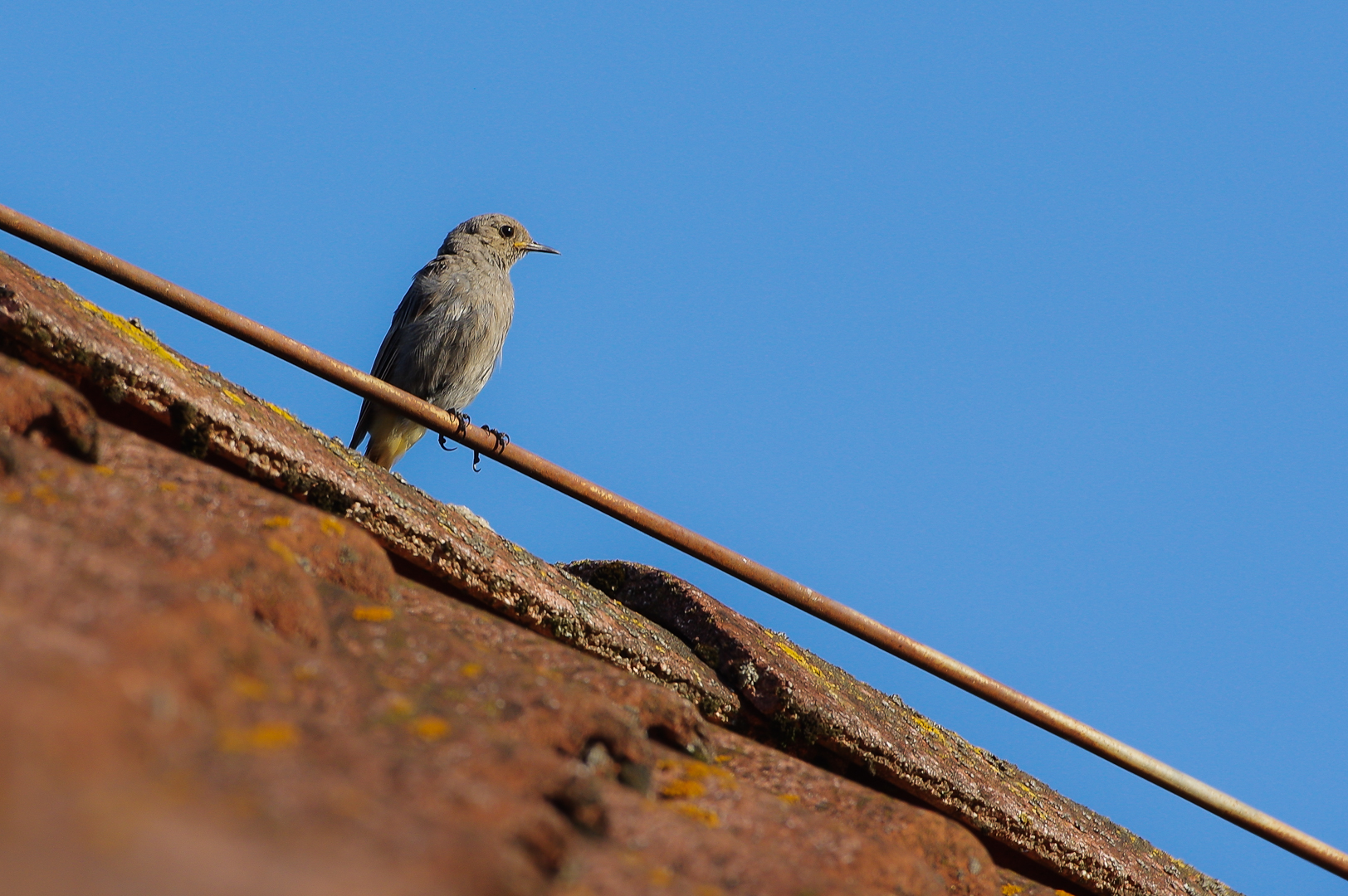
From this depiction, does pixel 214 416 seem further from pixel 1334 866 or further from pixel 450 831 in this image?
pixel 1334 866

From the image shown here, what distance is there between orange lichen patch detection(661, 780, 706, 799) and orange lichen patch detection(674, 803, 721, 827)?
0.04 m

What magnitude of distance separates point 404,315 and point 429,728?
6.94m

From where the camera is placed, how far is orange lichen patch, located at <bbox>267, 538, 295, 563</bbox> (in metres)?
1.81

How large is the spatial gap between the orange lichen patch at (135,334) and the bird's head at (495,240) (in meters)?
5.53

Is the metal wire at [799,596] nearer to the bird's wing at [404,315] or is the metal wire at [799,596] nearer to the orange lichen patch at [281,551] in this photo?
the orange lichen patch at [281,551]

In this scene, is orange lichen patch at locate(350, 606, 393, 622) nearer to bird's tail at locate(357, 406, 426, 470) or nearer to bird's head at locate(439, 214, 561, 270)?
bird's tail at locate(357, 406, 426, 470)

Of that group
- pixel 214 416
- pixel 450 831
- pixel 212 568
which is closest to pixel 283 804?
pixel 450 831

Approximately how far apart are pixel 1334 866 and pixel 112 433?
3.79m

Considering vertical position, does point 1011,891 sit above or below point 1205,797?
below

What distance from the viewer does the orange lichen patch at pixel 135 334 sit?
110 inches

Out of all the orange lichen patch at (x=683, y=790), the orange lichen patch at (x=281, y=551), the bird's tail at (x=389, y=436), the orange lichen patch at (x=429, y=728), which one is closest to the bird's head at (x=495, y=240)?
the bird's tail at (x=389, y=436)

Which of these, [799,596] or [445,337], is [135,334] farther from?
[445,337]

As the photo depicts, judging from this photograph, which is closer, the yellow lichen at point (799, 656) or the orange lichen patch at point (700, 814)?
the orange lichen patch at point (700, 814)

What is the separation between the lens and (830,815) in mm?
2123
